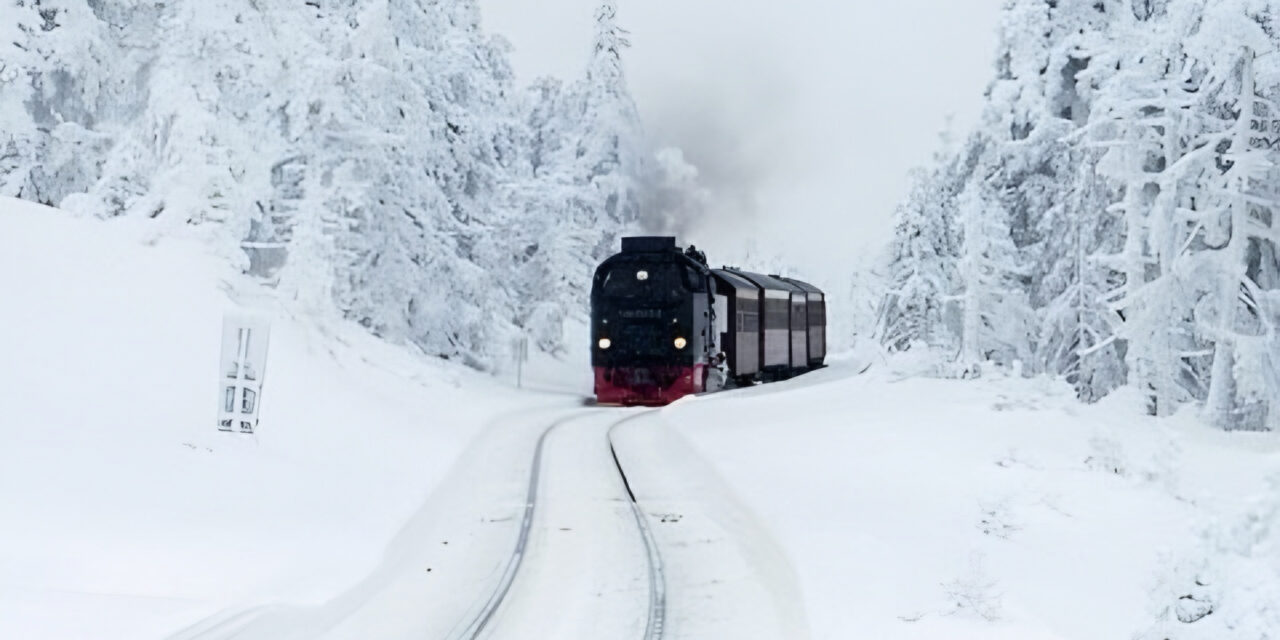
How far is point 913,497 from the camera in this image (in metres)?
14.2

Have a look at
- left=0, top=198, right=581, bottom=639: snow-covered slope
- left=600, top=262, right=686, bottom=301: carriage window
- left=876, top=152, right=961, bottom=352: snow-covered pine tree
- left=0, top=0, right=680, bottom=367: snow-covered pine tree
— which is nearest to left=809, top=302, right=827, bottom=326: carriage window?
left=876, top=152, right=961, bottom=352: snow-covered pine tree

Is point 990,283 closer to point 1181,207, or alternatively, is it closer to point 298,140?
point 1181,207

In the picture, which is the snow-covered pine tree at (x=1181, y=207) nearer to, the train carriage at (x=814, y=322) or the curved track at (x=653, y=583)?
the curved track at (x=653, y=583)

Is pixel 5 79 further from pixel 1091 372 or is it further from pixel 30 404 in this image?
pixel 1091 372

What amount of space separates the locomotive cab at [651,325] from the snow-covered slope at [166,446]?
479 centimetres

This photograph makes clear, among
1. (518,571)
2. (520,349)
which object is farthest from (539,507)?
(520,349)

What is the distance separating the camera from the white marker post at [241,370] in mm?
14773

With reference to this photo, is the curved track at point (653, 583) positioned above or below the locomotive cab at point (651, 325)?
below

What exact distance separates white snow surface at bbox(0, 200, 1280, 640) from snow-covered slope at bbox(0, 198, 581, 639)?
0.05 meters

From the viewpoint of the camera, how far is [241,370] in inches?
592

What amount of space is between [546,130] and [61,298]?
44048 millimetres

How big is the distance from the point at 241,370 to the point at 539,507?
4.47 m

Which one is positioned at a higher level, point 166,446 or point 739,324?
point 739,324

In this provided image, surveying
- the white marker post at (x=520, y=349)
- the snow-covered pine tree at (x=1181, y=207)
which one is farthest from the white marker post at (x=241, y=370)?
the white marker post at (x=520, y=349)
